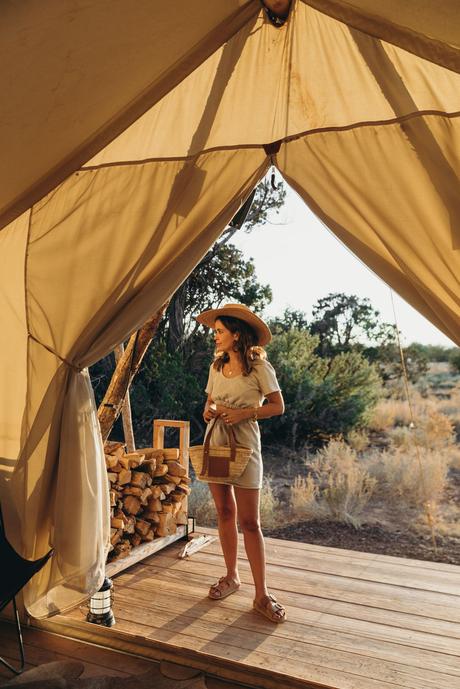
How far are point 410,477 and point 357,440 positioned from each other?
1.21 metres

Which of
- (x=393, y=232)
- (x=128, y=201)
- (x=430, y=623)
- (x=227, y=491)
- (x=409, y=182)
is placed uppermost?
(x=128, y=201)

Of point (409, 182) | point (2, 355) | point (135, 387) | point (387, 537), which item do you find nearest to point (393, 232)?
point (409, 182)

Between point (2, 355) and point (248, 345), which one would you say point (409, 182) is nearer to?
point (248, 345)

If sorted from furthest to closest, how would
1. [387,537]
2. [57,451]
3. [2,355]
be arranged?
[387,537] → [2,355] → [57,451]

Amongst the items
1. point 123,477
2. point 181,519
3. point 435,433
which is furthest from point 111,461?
point 435,433

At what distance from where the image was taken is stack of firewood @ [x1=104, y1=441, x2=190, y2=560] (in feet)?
12.6

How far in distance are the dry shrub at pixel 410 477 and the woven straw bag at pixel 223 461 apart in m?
3.66

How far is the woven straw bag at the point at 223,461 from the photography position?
292cm

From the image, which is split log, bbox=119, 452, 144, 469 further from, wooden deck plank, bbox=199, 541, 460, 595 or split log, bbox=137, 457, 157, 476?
wooden deck plank, bbox=199, 541, 460, 595

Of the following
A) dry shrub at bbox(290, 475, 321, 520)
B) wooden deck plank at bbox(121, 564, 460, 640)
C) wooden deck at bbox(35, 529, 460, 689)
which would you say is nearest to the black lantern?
wooden deck at bbox(35, 529, 460, 689)

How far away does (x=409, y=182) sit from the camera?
2184 millimetres

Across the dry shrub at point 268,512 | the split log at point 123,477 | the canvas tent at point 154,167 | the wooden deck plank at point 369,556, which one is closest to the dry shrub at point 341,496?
the dry shrub at point 268,512

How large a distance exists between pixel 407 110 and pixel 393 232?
1.54ft

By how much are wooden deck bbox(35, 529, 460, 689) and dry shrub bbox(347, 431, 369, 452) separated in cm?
376
